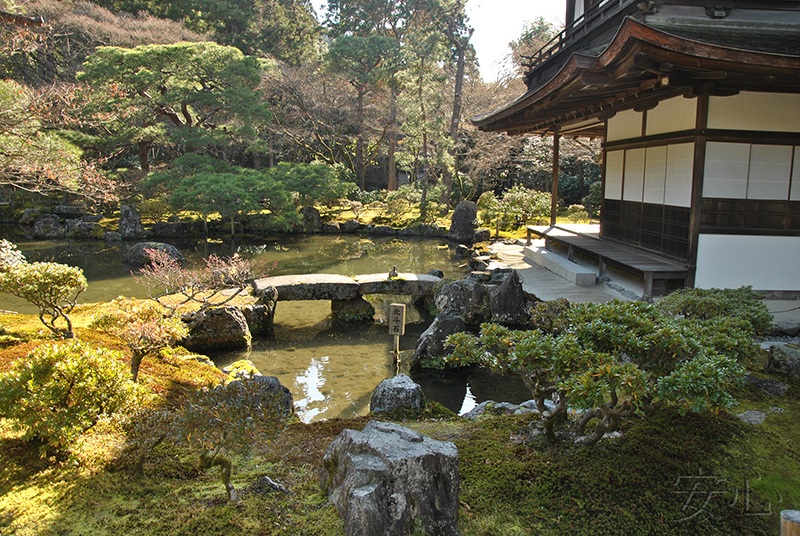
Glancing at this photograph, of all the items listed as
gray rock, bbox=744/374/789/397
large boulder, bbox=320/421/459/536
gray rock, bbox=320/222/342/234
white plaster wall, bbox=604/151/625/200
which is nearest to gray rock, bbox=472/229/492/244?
white plaster wall, bbox=604/151/625/200

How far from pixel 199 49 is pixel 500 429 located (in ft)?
67.6

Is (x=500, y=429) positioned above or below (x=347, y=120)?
below

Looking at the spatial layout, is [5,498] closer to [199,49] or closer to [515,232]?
[515,232]

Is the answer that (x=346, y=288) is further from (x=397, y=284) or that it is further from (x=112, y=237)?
(x=112, y=237)

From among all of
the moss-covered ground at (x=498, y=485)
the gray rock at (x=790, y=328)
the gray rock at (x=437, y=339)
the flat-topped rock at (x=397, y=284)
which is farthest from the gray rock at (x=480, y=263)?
the moss-covered ground at (x=498, y=485)

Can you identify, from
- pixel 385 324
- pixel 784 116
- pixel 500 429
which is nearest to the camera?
pixel 500 429

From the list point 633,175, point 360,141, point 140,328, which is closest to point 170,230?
point 360,141

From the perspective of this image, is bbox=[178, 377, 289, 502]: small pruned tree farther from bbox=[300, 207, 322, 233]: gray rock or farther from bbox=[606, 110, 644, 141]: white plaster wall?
bbox=[300, 207, 322, 233]: gray rock

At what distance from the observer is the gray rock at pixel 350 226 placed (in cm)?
2291

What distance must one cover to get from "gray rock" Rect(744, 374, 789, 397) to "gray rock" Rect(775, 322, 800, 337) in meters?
2.11

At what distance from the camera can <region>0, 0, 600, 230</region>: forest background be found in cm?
1970

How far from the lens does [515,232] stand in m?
19.4

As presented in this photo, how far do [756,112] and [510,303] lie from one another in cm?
466

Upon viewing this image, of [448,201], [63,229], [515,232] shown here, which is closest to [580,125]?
[515,232]
